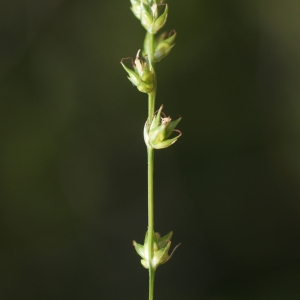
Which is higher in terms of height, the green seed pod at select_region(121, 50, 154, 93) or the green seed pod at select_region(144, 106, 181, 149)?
the green seed pod at select_region(121, 50, 154, 93)

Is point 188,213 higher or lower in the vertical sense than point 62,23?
lower

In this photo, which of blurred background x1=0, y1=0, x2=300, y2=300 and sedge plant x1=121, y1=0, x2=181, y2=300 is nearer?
sedge plant x1=121, y1=0, x2=181, y2=300

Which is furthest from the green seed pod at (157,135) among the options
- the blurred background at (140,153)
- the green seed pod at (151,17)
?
the blurred background at (140,153)

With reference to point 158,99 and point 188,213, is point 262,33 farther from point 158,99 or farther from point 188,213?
point 188,213

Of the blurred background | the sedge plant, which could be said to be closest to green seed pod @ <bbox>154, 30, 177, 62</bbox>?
the sedge plant

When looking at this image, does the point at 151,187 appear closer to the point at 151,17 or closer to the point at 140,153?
the point at 151,17

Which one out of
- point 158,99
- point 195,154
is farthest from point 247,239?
point 158,99

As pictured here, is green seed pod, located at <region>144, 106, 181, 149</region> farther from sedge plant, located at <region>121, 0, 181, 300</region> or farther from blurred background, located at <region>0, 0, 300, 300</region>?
blurred background, located at <region>0, 0, 300, 300</region>

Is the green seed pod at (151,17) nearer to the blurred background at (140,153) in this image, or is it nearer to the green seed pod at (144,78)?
the green seed pod at (144,78)
